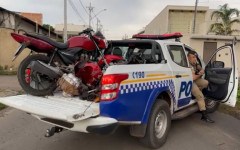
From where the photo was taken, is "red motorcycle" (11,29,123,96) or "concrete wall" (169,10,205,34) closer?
"red motorcycle" (11,29,123,96)

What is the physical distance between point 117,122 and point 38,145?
72.8 inches

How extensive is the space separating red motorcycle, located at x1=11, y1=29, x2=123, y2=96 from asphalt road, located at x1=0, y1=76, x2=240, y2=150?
39.4 inches

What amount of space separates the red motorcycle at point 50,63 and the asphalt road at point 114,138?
1000 millimetres

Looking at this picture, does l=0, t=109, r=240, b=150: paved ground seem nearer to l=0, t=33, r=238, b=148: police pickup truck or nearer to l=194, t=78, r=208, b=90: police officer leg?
l=0, t=33, r=238, b=148: police pickup truck

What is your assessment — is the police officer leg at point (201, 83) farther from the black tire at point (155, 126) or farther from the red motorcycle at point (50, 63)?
the red motorcycle at point (50, 63)

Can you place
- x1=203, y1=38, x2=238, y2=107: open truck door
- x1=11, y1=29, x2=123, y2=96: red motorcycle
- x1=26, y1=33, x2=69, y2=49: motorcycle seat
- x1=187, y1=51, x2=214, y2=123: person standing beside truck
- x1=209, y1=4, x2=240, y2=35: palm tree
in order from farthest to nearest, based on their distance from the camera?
x1=209, y1=4, x2=240, y2=35: palm tree < x1=187, y1=51, x2=214, y2=123: person standing beside truck < x1=203, y1=38, x2=238, y2=107: open truck door < x1=26, y1=33, x2=69, y2=49: motorcycle seat < x1=11, y1=29, x2=123, y2=96: red motorcycle

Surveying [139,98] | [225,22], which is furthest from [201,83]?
[225,22]

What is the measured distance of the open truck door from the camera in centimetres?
531

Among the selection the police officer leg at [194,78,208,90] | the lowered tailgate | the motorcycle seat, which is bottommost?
the lowered tailgate

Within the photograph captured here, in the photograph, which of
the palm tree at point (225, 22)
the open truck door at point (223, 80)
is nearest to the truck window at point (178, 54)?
the open truck door at point (223, 80)

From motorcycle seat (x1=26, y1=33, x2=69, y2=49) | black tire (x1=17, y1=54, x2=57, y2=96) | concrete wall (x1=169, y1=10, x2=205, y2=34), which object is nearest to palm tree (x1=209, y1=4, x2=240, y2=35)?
concrete wall (x1=169, y1=10, x2=205, y2=34)

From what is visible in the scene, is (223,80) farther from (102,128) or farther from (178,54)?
(102,128)

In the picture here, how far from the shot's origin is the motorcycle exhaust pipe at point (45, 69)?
12.6ft

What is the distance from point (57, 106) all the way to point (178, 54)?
288cm
